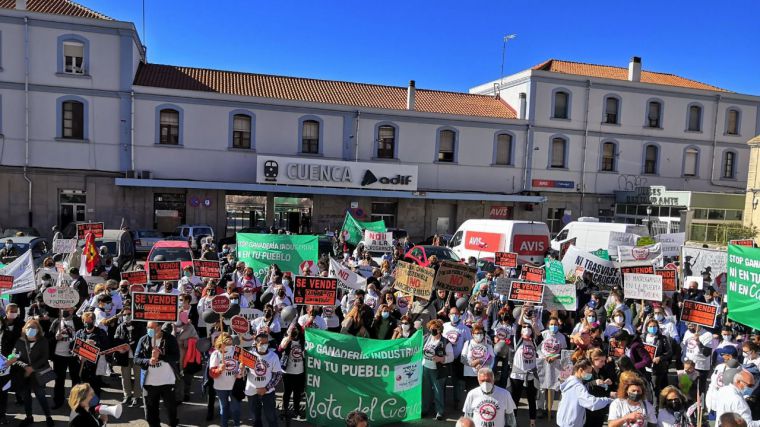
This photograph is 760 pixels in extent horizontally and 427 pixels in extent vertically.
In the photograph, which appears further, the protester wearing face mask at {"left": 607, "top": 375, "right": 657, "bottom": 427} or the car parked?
the car parked

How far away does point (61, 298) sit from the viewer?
29.1ft

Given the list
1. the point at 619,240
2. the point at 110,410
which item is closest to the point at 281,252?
the point at 110,410

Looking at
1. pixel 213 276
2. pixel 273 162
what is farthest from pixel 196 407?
pixel 273 162

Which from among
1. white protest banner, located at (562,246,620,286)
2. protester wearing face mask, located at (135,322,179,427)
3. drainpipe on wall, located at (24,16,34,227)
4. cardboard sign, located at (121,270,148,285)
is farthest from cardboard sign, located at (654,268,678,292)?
drainpipe on wall, located at (24,16,34,227)

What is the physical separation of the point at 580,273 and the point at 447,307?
482 cm

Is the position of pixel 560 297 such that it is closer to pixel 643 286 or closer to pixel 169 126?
pixel 643 286

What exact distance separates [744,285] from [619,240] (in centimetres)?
1070

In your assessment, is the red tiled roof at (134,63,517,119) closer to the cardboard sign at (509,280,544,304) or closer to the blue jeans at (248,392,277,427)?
the cardboard sign at (509,280,544,304)

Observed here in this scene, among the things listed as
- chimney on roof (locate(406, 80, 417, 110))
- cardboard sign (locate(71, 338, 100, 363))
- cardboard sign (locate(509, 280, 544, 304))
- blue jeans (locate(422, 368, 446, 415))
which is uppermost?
chimney on roof (locate(406, 80, 417, 110))

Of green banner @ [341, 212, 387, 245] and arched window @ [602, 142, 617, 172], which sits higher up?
arched window @ [602, 142, 617, 172]

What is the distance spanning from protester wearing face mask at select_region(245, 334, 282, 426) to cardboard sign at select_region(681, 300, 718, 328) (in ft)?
23.3

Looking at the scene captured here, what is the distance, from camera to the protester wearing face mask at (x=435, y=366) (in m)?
8.44

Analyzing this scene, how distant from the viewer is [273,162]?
28031 mm

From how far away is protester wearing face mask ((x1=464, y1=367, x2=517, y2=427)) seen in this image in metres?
6.14
